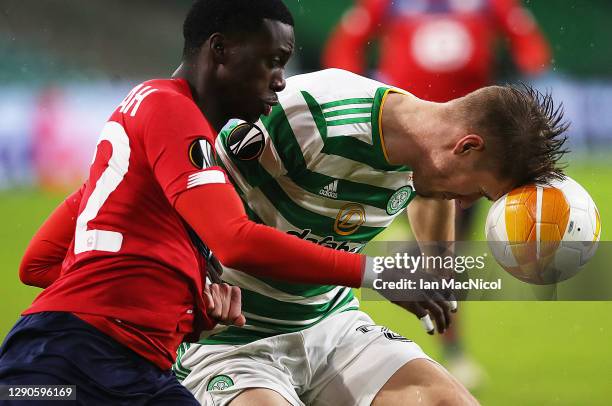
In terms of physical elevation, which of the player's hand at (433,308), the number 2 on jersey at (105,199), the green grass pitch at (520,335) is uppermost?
the number 2 on jersey at (105,199)

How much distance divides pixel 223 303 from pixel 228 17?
23.0 inches

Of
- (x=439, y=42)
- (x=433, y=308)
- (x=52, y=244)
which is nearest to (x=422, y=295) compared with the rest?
(x=433, y=308)

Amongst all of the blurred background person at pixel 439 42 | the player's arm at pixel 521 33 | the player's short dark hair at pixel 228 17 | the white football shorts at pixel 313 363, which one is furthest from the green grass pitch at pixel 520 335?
the player's short dark hair at pixel 228 17

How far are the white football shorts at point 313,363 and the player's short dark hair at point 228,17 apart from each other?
929mm

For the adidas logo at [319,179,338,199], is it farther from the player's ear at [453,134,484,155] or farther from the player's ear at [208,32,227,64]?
the player's ear at [208,32,227,64]

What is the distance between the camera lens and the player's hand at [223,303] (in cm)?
174

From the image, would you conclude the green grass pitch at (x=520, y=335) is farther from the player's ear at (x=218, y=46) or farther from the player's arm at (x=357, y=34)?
the player's ear at (x=218, y=46)

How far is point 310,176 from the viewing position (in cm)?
231

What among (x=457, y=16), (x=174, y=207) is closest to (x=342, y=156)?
(x=174, y=207)

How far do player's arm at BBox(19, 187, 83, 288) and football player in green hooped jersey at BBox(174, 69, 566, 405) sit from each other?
0.46 m

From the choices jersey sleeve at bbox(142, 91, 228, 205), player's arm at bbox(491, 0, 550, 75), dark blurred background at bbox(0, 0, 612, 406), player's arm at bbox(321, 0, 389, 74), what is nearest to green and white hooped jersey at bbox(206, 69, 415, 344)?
jersey sleeve at bbox(142, 91, 228, 205)

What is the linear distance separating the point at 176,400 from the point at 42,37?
471 centimetres

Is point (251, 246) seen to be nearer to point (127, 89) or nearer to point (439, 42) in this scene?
point (439, 42)

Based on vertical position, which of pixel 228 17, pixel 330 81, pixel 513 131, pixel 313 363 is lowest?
pixel 313 363
